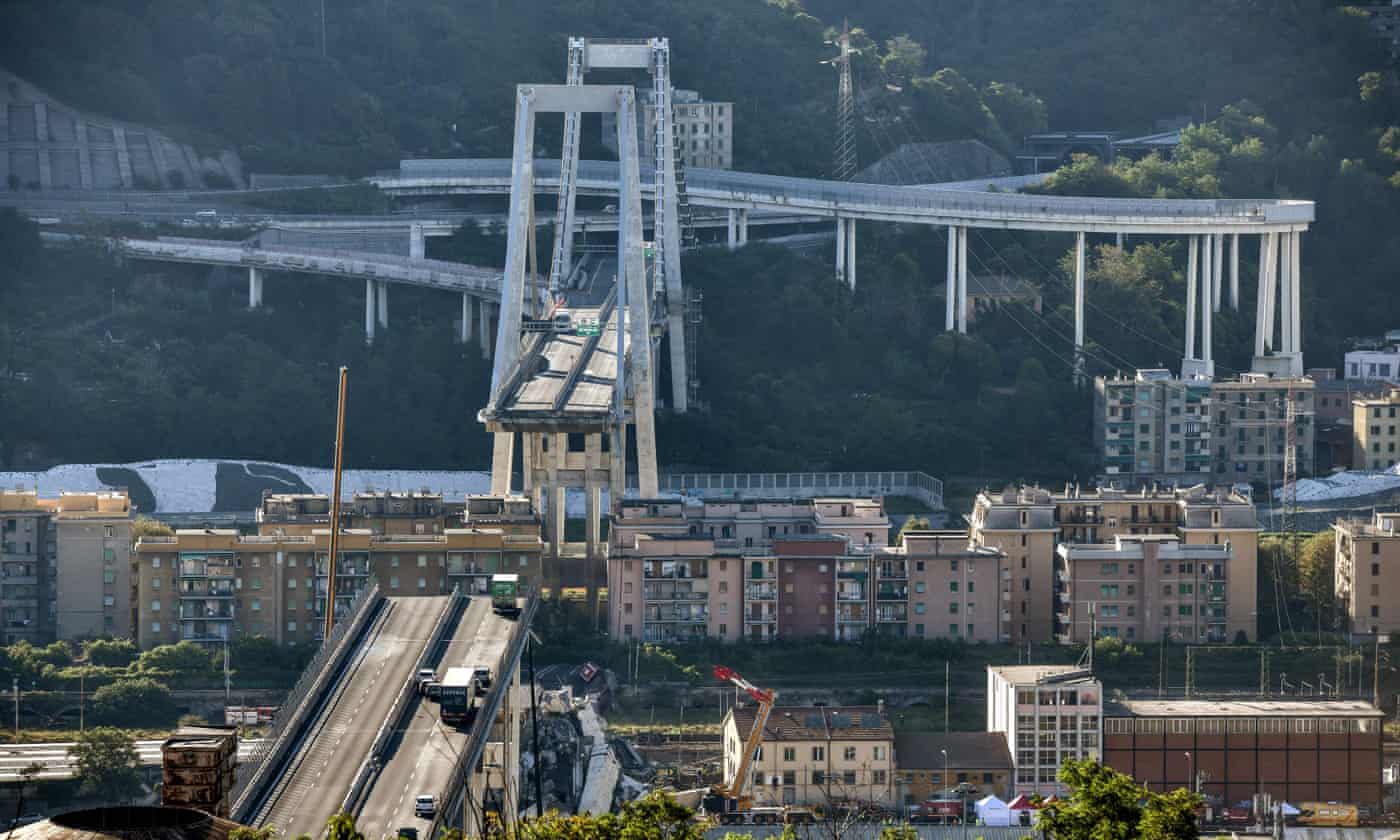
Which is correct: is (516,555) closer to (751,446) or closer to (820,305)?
(751,446)

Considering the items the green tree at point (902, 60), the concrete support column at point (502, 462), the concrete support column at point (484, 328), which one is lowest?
the concrete support column at point (502, 462)

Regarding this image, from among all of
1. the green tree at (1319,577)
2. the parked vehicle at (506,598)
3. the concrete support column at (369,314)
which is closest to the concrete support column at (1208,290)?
the green tree at (1319,577)

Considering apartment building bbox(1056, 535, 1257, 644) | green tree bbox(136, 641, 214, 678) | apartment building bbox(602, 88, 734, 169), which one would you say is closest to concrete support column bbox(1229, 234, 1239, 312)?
apartment building bbox(602, 88, 734, 169)

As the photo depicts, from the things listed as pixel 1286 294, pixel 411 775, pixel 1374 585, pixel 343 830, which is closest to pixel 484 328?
pixel 1286 294

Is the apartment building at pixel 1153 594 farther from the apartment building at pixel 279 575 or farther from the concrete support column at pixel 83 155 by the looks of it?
the concrete support column at pixel 83 155

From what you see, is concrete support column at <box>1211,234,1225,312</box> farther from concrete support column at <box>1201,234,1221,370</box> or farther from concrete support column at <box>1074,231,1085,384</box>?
concrete support column at <box>1074,231,1085,384</box>

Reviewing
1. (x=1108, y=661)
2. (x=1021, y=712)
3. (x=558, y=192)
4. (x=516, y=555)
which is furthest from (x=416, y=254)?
(x=1021, y=712)
